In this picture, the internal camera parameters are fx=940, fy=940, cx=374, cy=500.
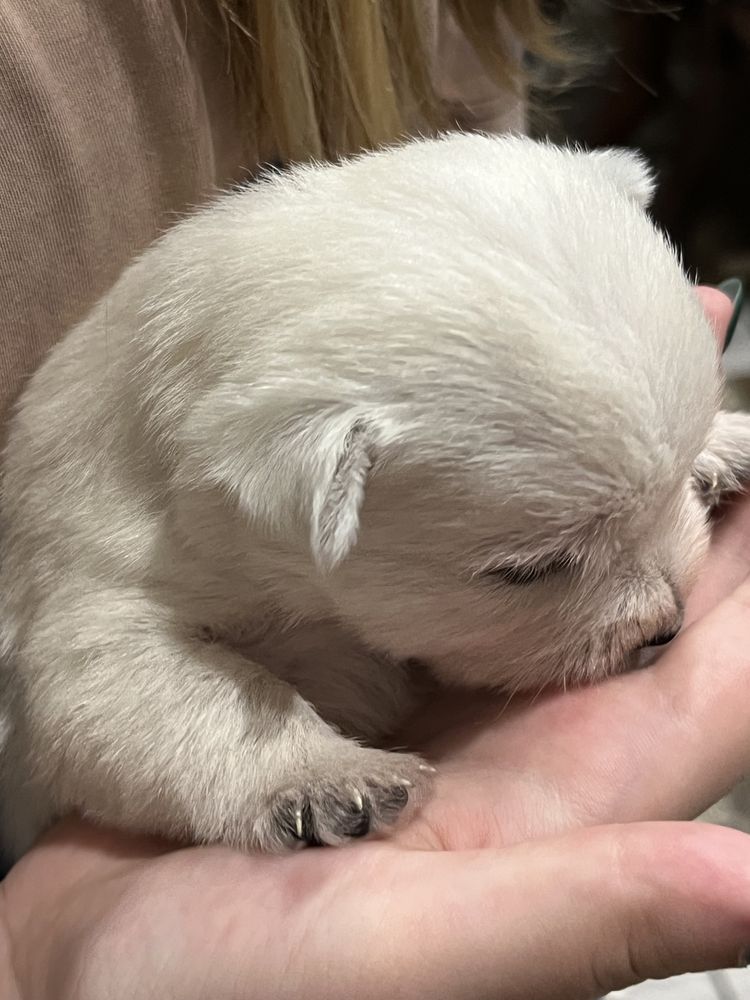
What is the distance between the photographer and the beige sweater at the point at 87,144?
169 centimetres

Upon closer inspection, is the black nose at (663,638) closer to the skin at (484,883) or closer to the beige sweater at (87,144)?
the skin at (484,883)

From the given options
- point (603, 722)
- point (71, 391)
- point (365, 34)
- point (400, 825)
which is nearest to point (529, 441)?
point (603, 722)

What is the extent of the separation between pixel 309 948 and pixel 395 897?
12 cm

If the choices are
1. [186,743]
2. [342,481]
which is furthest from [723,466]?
[186,743]

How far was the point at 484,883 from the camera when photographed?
1152mm

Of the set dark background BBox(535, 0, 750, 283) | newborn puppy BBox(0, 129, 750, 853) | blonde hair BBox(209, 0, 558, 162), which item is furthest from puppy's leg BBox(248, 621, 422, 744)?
dark background BBox(535, 0, 750, 283)

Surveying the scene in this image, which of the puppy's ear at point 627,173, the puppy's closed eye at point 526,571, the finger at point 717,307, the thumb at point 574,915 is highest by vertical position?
the puppy's ear at point 627,173

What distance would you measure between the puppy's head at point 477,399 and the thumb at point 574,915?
39cm

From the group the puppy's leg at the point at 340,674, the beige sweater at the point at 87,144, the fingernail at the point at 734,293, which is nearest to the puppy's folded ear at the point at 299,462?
the puppy's leg at the point at 340,674

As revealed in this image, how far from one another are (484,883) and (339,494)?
51 centimetres

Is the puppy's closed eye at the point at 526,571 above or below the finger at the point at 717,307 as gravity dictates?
below

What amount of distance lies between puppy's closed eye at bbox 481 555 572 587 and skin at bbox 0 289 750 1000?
0.24 meters

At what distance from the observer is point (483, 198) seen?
1349 mm

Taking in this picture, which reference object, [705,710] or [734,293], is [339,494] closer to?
[705,710]
